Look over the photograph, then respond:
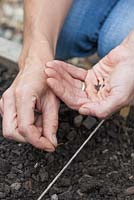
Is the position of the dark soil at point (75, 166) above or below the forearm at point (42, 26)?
below

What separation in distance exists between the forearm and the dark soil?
0.90ft

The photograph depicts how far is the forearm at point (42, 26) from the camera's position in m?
1.33

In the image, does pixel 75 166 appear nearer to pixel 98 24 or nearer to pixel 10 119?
pixel 10 119

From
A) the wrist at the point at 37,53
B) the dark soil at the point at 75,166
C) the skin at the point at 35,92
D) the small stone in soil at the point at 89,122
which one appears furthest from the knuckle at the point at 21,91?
the small stone in soil at the point at 89,122

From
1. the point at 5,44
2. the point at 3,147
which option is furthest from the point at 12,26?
the point at 3,147

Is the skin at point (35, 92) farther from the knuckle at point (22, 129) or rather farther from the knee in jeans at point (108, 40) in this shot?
the knee in jeans at point (108, 40)

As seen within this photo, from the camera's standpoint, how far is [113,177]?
1.39 m

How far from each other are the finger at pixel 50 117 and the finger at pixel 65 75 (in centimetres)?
6

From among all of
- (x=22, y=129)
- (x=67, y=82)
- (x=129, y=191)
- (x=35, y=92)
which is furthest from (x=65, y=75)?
(x=129, y=191)

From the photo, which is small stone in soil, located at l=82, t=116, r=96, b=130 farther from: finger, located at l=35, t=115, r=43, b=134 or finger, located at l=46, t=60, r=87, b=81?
finger, located at l=35, t=115, r=43, b=134

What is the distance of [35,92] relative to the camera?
1.21m

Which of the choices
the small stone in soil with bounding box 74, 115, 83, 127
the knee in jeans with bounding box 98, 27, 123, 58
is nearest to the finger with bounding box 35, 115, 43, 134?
the small stone in soil with bounding box 74, 115, 83, 127

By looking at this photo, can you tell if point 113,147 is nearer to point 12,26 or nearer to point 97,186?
point 97,186

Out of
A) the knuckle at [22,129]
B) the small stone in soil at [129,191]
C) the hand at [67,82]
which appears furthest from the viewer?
the small stone in soil at [129,191]
